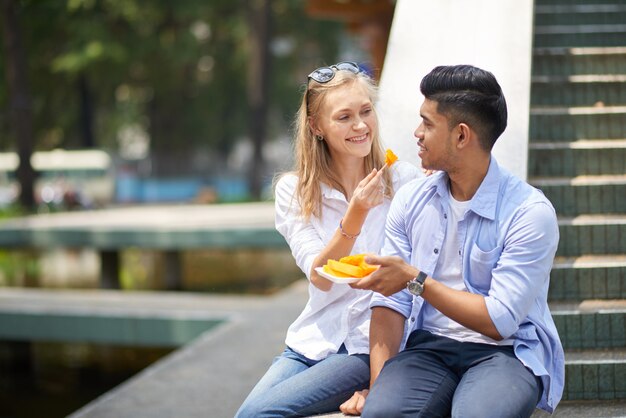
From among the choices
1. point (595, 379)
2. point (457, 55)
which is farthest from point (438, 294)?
point (457, 55)

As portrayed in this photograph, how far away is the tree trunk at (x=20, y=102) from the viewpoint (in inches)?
782

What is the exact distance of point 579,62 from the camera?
19.0 ft

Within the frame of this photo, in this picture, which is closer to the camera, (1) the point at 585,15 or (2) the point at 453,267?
(2) the point at 453,267

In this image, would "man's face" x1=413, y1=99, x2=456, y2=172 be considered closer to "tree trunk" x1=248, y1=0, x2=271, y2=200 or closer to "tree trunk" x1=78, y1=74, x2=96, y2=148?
"tree trunk" x1=248, y1=0, x2=271, y2=200

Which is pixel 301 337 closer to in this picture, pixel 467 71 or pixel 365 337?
pixel 365 337

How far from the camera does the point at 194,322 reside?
8094mm

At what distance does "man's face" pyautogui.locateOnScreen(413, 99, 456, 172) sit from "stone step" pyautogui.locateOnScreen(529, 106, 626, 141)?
2.38 m

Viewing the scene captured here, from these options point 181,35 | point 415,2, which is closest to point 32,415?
point 415,2

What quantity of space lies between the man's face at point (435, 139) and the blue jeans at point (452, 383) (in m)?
0.56

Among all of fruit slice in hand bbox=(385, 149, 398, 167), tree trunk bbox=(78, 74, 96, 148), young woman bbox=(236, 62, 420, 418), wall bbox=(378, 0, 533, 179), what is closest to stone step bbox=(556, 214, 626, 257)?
wall bbox=(378, 0, 533, 179)

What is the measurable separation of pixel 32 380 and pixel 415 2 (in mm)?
6412

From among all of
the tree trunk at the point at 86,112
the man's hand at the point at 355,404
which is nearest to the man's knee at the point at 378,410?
the man's hand at the point at 355,404

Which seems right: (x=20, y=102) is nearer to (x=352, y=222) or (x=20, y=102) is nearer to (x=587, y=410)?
(x=352, y=222)

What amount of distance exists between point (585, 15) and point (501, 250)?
14.1 ft
